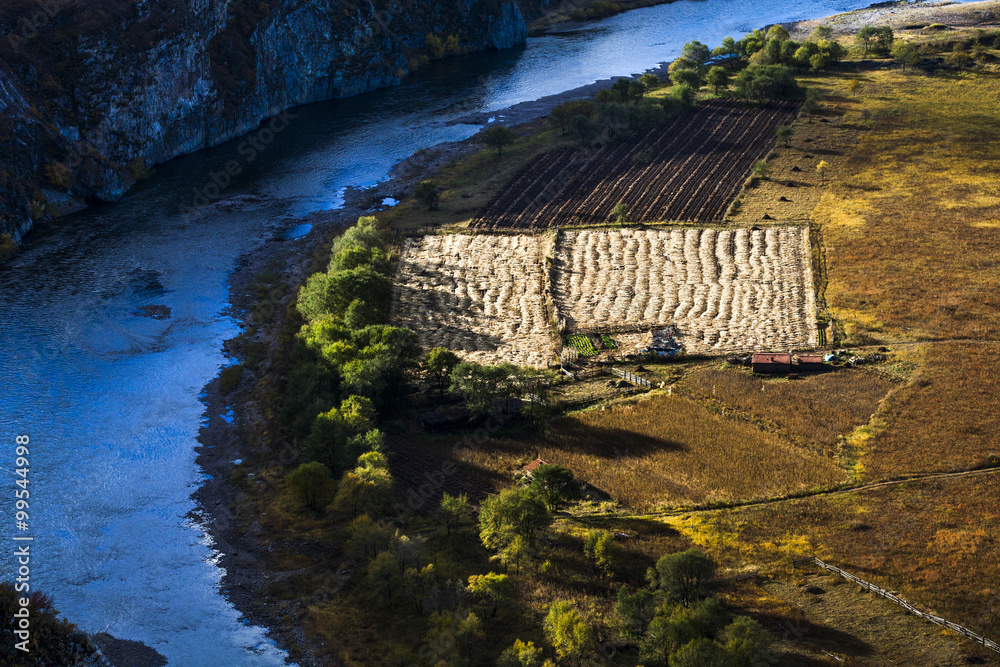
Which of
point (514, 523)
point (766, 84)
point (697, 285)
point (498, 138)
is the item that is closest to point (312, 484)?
point (514, 523)

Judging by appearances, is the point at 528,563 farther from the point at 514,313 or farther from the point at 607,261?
the point at 607,261

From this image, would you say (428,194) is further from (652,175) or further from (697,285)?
(697,285)

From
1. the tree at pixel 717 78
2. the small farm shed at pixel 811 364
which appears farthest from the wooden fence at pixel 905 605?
the tree at pixel 717 78

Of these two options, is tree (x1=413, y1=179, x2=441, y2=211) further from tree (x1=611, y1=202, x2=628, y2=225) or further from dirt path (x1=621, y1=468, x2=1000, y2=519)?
dirt path (x1=621, y1=468, x2=1000, y2=519)

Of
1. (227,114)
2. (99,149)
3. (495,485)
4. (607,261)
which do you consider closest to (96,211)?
(99,149)

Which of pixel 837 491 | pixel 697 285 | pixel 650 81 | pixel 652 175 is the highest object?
pixel 650 81

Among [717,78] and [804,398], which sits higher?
[717,78]
